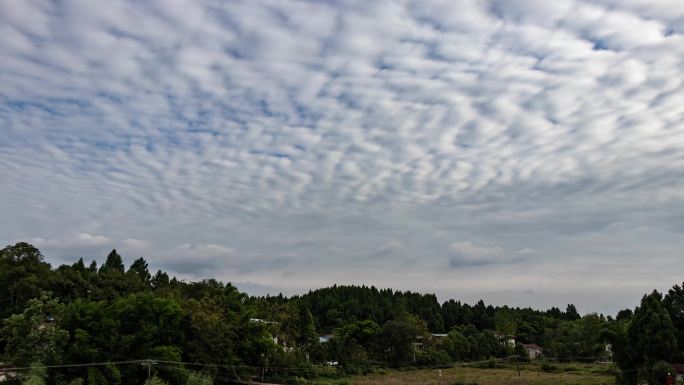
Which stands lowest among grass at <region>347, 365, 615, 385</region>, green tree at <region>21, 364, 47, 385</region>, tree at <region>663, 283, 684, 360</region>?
grass at <region>347, 365, 615, 385</region>

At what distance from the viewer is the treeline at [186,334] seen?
3870cm

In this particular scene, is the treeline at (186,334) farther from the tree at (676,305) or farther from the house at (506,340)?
the house at (506,340)

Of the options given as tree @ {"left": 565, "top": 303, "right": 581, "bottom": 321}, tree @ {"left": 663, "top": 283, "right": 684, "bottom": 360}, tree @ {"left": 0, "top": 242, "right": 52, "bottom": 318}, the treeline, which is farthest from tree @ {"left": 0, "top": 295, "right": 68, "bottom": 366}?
tree @ {"left": 565, "top": 303, "right": 581, "bottom": 321}

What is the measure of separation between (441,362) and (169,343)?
46.0 m

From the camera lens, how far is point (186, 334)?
153 feet

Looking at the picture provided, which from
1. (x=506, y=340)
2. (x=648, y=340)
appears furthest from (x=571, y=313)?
(x=648, y=340)

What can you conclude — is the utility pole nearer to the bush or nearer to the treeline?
the treeline

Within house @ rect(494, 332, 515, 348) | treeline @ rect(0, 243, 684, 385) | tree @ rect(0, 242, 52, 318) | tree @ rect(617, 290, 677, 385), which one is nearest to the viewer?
treeline @ rect(0, 243, 684, 385)

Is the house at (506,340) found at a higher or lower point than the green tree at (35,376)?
higher

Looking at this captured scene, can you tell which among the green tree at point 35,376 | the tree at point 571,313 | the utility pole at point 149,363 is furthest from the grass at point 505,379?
the tree at point 571,313

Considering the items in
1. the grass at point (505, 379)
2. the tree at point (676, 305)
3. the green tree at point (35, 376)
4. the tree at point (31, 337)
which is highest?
the tree at point (676, 305)

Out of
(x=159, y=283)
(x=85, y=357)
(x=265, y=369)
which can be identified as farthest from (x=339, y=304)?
(x=85, y=357)

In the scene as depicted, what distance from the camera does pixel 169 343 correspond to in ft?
145

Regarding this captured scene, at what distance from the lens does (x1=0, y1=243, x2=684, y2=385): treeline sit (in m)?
38.7
